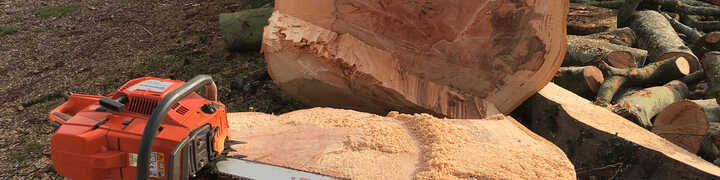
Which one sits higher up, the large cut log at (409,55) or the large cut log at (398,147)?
the large cut log at (409,55)

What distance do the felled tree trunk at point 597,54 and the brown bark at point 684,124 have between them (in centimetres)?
96

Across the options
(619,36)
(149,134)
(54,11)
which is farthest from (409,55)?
(54,11)

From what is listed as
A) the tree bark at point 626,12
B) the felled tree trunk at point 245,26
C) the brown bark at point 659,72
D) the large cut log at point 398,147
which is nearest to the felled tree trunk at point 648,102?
→ the brown bark at point 659,72

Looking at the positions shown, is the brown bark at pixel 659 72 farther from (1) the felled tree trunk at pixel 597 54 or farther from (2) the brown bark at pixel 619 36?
(2) the brown bark at pixel 619 36

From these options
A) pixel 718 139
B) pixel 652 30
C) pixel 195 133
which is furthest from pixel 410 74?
pixel 652 30

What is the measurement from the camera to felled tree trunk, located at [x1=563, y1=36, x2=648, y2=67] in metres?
3.69

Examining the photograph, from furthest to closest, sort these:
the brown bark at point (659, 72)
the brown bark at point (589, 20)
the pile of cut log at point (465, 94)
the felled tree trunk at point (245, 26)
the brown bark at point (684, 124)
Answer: the brown bark at point (589, 20)
the felled tree trunk at point (245, 26)
the brown bark at point (659, 72)
the brown bark at point (684, 124)
the pile of cut log at point (465, 94)

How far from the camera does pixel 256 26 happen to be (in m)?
4.32

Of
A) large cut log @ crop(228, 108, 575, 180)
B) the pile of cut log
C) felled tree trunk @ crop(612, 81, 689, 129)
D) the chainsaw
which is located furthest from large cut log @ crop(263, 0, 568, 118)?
the chainsaw

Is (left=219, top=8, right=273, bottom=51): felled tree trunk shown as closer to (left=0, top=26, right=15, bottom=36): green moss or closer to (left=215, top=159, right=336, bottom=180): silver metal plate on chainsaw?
(left=215, top=159, right=336, bottom=180): silver metal plate on chainsaw

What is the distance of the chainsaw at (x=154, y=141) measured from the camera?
162cm

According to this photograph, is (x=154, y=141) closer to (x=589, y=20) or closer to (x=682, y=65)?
(x=682, y=65)

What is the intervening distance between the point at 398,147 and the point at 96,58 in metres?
4.10

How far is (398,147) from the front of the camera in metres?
1.96
